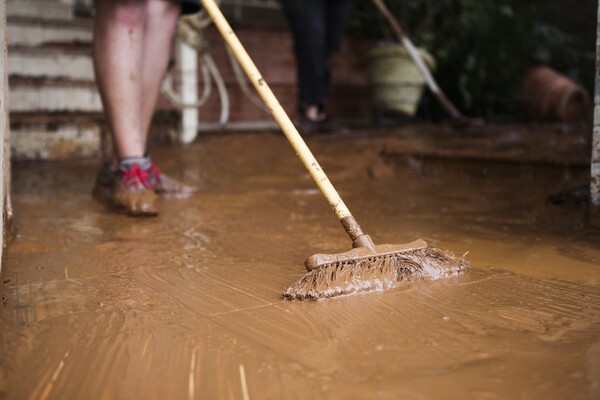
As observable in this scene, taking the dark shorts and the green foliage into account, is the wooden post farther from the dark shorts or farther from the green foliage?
the green foliage

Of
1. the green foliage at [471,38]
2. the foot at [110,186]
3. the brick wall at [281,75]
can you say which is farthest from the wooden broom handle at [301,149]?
the green foliage at [471,38]

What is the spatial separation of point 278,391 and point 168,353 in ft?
0.62

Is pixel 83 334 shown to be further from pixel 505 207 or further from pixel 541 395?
pixel 505 207

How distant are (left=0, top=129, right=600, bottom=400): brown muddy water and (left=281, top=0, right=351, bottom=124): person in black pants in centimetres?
191

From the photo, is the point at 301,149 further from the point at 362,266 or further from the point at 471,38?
the point at 471,38

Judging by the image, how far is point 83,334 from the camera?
0.96 meters

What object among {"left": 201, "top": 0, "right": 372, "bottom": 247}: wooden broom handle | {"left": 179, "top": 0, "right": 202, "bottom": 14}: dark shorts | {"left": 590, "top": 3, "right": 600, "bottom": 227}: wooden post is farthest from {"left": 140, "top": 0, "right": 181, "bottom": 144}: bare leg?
{"left": 590, "top": 3, "right": 600, "bottom": 227}: wooden post

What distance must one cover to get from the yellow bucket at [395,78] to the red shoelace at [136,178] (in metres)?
3.00

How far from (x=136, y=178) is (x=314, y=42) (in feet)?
6.99

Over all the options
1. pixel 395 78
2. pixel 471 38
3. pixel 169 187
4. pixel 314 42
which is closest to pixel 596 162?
pixel 169 187

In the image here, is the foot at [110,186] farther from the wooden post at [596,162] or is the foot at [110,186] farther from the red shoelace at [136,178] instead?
the wooden post at [596,162]

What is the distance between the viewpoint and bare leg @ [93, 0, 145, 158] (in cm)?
195

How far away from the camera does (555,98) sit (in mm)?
4906

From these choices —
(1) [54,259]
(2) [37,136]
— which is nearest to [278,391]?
(1) [54,259]
